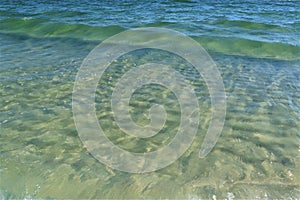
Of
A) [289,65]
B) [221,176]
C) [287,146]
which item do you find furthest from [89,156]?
[289,65]

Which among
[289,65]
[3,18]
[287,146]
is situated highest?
[287,146]

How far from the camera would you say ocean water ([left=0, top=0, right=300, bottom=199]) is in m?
4.80

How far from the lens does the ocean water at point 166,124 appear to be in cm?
480

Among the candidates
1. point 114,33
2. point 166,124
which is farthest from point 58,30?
point 166,124

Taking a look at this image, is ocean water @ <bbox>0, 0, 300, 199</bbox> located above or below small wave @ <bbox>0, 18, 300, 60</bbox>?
above

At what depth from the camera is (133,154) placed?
18.0ft

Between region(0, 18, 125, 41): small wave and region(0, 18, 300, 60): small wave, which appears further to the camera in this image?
region(0, 18, 125, 41): small wave

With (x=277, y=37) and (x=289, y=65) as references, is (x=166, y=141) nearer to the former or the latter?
(x=289, y=65)

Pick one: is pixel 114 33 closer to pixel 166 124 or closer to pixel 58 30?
pixel 58 30

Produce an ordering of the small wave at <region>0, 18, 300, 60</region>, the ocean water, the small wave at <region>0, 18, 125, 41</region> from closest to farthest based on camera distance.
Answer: the ocean water → the small wave at <region>0, 18, 300, 60</region> → the small wave at <region>0, 18, 125, 41</region>

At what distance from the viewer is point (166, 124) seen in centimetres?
635

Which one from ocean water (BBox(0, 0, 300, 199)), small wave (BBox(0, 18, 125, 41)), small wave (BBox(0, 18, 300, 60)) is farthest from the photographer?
small wave (BBox(0, 18, 125, 41))

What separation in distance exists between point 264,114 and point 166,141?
2056mm

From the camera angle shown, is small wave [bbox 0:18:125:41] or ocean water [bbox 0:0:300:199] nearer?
ocean water [bbox 0:0:300:199]
